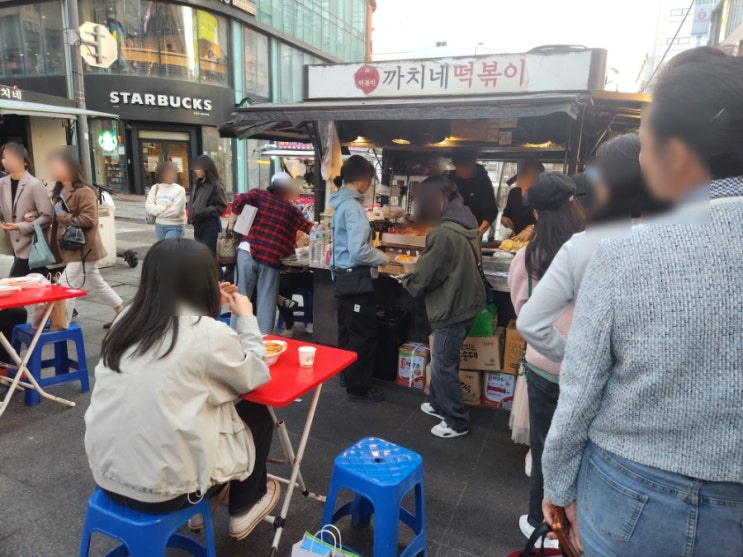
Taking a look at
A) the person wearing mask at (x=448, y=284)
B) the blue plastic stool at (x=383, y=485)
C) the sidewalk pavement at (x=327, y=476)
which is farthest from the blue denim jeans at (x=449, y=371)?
the blue plastic stool at (x=383, y=485)

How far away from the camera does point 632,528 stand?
3.59 feet

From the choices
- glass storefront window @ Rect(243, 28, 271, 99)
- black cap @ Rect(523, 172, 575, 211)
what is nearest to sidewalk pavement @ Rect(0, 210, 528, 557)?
black cap @ Rect(523, 172, 575, 211)

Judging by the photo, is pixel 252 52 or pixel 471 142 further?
pixel 252 52

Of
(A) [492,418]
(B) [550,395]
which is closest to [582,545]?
(B) [550,395]

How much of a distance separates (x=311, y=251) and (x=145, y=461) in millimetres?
3397

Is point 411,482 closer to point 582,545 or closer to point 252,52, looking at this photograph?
point 582,545

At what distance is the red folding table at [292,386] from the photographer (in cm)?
223

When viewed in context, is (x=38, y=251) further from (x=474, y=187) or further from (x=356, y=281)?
(x=474, y=187)

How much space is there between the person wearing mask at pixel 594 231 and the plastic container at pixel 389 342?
8.90 ft

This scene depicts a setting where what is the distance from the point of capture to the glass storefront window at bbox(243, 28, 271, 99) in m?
22.8

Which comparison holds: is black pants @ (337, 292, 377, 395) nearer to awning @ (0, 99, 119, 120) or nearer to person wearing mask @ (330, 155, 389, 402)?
person wearing mask @ (330, 155, 389, 402)

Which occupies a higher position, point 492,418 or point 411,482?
point 411,482

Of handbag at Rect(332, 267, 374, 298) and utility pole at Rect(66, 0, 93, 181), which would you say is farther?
utility pole at Rect(66, 0, 93, 181)

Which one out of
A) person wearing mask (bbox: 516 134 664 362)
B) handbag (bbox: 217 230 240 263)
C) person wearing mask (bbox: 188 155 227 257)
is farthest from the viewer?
person wearing mask (bbox: 188 155 227 257)
